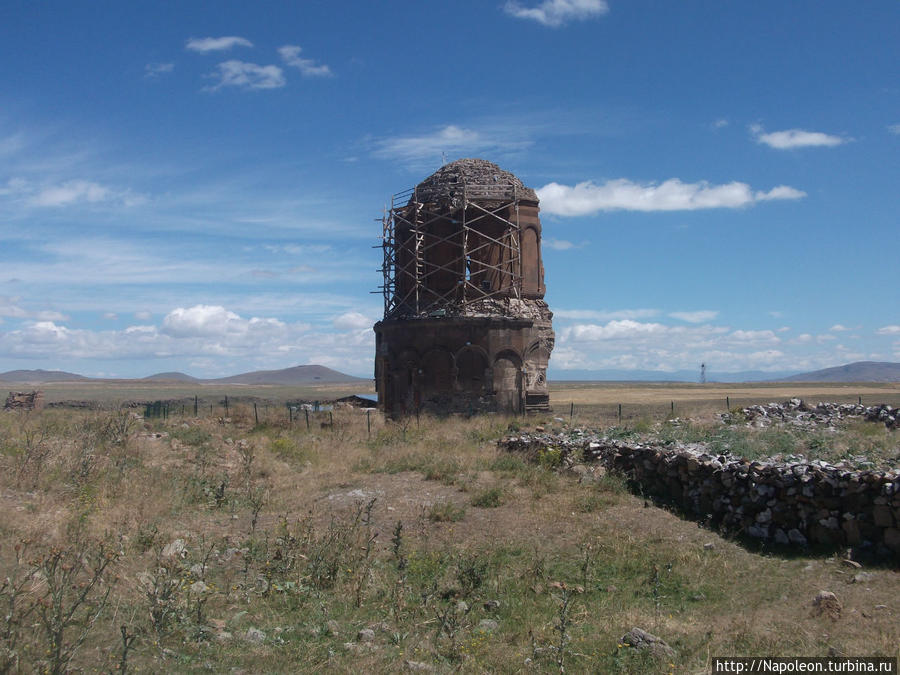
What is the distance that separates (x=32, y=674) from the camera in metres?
4.05

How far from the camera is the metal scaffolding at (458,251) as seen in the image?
2209 cm

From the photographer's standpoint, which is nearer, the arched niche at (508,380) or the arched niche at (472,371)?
the arched niche at (472,371)

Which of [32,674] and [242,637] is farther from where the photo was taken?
[242,637]

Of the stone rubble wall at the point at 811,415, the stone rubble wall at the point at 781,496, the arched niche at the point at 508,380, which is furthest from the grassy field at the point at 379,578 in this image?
the arched niche at the point at 508,380

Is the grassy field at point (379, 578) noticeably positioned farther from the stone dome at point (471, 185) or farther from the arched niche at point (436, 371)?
the stone dome at point (471, 185)

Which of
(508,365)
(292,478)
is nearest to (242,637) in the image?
(292,478)

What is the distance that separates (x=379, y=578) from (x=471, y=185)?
17.8 metres

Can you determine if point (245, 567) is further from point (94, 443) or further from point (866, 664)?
point (94, 443)

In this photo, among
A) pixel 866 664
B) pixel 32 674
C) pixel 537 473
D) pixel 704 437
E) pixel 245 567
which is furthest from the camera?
pixel 704 437

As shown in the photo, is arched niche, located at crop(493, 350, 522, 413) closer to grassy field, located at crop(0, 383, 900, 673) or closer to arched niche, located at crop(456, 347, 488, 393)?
arched niche, located at crop(456, 347, 488, 393)

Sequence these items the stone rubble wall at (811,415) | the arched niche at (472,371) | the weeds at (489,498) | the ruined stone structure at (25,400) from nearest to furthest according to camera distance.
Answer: the weeds at (489,498) < the stone rubble wall at (811,415) < the arched niche at (472,371) < the ruined stone structure at (25,400)

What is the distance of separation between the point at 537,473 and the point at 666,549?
402 centimetres

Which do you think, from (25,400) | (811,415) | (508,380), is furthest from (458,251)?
(25,400)

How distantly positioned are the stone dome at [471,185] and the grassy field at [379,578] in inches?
505
